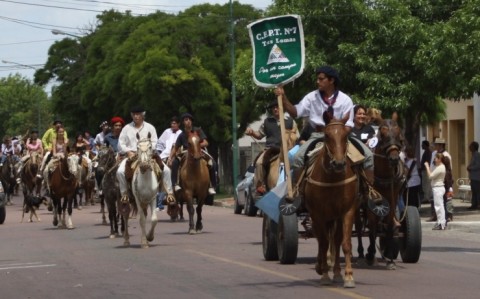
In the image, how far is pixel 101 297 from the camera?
14.8 m

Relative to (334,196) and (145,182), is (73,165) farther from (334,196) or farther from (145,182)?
(334,196)

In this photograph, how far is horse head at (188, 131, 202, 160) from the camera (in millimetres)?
27031

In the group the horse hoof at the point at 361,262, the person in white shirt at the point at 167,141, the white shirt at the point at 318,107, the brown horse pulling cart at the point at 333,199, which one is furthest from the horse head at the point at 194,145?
the white shirt at the point at 318,107

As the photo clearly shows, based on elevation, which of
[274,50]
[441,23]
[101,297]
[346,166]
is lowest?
[101,297]

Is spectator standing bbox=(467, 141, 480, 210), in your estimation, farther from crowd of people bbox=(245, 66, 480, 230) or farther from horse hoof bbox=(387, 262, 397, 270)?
horse hoof bbox=(387, 262, 397, 270)

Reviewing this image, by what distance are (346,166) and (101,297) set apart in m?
3.30

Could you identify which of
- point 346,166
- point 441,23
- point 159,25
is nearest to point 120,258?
point 346,166

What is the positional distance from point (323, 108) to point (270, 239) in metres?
3.70

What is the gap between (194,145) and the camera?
27.1 meters

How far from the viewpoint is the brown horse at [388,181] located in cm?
1712

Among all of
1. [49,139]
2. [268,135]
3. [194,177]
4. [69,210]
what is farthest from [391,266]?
[49,139]

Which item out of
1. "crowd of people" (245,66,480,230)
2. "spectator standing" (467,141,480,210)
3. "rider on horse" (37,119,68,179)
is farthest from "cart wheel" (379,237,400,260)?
"spectator standing" (467,141,480,210)

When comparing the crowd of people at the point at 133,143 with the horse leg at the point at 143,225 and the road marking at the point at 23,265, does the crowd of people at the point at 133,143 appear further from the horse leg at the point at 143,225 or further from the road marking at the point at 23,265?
the road marking at the point at 23,265

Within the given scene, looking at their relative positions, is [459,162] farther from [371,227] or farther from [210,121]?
[371,227]
